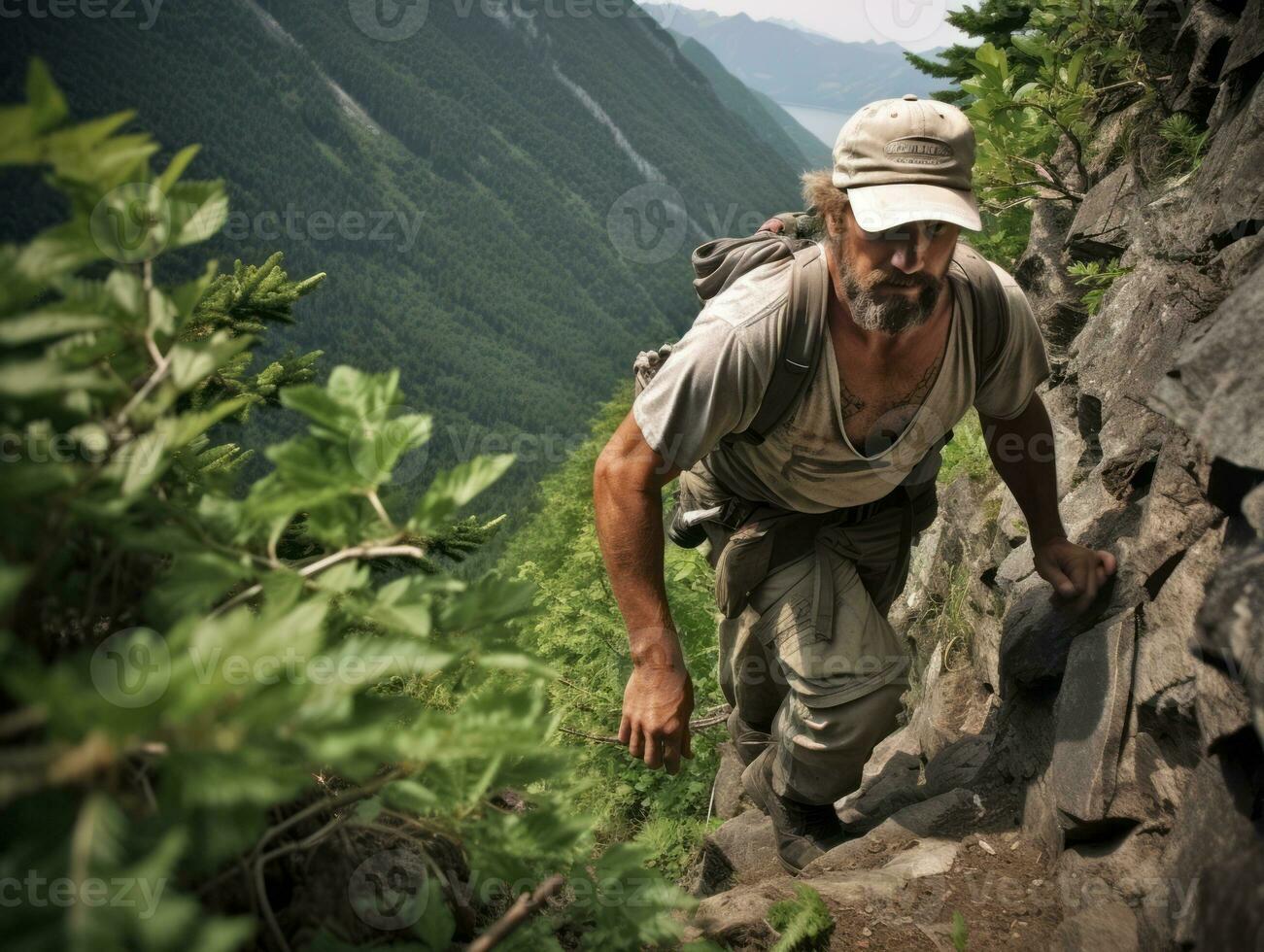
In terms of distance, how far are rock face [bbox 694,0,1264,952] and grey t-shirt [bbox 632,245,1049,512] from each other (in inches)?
24.0

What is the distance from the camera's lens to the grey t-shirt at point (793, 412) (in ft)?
10.4

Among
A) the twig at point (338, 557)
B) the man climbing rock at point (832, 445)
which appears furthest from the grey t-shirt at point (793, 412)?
the twig at point (338, 557)

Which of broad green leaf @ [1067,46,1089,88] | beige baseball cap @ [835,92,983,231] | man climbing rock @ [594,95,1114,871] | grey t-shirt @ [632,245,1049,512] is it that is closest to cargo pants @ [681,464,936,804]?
man climbing rock @ [594,95,1114,871]

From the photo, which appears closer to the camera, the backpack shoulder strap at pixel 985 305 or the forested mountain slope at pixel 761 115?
the backpack shoulder strap at pixel 985 305

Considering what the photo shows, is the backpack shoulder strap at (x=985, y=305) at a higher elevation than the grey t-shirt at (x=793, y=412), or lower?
higher

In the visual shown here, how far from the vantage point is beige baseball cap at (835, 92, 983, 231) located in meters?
3.14

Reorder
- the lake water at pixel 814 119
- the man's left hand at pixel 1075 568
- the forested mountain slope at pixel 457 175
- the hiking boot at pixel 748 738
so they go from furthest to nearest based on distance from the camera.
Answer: the lake water at pixel 814 119 < the forested mountain slope at pixel 457 175 < the hiking boot at pixel 748 738 < the man's left hand at pixel 1075 568

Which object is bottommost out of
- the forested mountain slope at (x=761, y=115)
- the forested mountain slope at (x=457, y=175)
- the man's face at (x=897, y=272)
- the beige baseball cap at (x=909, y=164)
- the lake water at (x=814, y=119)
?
the forested mountain slope at (x=457, y=175)

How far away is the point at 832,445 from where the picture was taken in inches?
139

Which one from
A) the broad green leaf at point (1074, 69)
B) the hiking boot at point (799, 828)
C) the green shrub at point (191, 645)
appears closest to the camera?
the green shrub at point (191, 645)

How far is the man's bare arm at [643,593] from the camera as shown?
321cm

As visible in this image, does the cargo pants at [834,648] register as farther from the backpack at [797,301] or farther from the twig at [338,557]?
the twig at [338,557]

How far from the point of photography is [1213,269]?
3680 mm

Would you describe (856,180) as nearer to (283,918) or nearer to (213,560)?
(213,560)
